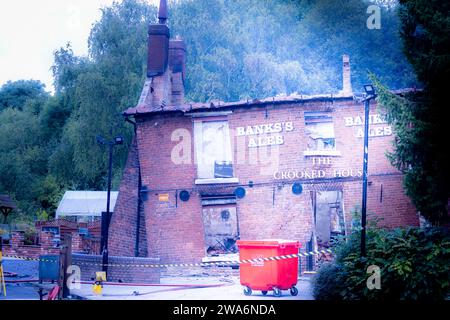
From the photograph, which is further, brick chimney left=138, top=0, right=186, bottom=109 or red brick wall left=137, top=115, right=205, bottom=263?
brick chimney left=138, top=0, right=186, bottom=109

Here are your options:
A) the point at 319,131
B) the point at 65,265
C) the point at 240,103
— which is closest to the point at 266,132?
the point at 240,103

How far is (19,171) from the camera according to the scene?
39.1m

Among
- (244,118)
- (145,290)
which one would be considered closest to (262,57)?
(244,118)

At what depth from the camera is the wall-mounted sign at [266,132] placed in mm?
19609

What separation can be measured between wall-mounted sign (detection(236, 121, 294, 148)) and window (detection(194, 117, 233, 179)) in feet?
2.31

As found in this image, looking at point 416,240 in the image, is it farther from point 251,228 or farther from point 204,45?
point 204,45

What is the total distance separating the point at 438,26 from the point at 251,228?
10.2 m

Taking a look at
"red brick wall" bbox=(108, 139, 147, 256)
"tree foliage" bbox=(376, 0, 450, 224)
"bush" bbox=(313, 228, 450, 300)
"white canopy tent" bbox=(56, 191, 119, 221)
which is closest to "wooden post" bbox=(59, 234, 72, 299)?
"bush" bbox=(313, 228, 450, 300)

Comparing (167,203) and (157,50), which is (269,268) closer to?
(167,203)

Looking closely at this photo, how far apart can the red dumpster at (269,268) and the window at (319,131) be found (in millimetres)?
7073

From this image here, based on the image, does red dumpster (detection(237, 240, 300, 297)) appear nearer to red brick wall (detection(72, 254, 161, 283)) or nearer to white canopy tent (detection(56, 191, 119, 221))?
red brick wall (detection(72, 254, 161, 283))

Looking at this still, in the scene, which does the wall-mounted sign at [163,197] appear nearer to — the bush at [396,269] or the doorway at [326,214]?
the doorway at [326,214]

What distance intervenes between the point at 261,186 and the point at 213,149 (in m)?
2.35

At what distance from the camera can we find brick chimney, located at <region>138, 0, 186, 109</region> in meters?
22.7
